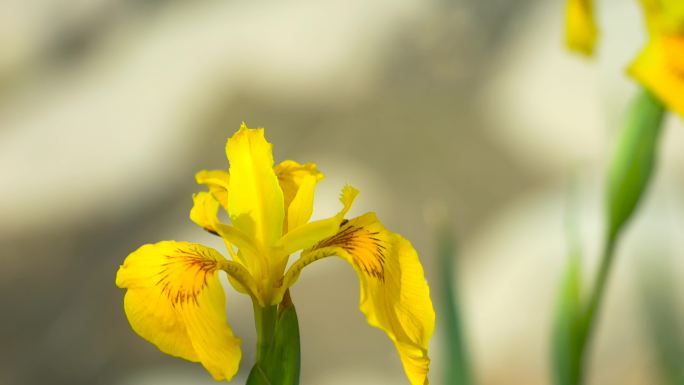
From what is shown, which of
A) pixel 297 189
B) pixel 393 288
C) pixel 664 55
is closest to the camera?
pixel 393 288

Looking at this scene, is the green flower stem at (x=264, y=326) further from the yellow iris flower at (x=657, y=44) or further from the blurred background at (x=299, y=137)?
the blurred background at (x=299, y=137)

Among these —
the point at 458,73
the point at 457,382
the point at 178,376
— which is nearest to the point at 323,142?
the point at 458,73

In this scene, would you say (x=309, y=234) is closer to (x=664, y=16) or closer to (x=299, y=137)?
(x=664, y=16)

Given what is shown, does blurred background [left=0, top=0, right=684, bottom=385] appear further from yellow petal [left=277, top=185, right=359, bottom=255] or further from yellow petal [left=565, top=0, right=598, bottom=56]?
yellow petal [left=277, top=185, right=359, bottom=255]

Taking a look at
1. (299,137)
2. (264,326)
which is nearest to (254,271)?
(264,326)

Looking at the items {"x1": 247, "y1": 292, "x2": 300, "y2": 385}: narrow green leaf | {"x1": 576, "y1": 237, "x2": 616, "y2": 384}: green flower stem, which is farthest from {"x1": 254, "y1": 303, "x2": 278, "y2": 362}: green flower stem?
{"x1": 576, "y1": 237, "x2": 616, "y2": 384}: green flower stem

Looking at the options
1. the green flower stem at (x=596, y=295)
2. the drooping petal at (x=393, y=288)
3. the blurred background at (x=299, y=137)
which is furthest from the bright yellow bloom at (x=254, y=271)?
the blurred background at (x=299, y=137)

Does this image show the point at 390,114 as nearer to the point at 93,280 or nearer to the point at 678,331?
the point at 93,280
